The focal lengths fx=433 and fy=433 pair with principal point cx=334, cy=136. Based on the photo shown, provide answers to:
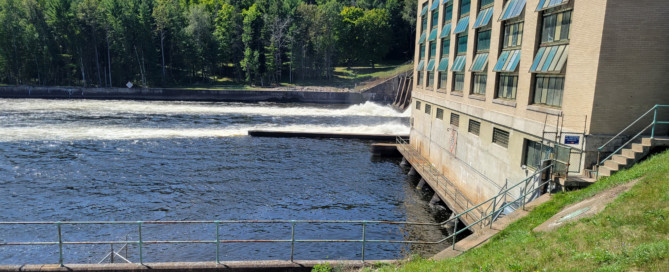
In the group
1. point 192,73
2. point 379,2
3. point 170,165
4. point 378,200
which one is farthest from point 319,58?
point 378,200

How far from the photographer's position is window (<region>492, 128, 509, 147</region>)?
1917cm

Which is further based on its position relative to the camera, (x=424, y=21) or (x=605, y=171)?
(x=424, y=21)

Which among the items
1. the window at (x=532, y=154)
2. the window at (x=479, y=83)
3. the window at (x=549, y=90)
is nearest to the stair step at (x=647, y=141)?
the window at (x=549, y=90)

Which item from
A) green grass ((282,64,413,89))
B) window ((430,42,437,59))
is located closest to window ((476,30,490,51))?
window ((430,42,437,59))

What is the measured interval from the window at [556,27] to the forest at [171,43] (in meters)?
87.0

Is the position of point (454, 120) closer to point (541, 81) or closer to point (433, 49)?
point (433, 49)

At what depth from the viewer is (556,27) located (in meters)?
16.1

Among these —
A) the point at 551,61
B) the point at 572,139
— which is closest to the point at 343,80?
the point at 551,61

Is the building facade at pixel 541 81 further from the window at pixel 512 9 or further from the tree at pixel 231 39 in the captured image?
the tree at pixel 231 39

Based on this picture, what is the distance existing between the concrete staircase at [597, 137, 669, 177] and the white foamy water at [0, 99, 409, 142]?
37.9m

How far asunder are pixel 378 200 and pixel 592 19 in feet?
49.5

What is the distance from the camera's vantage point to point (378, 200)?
2577 cm

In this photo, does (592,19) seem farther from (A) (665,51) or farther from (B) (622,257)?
(B) (622,257)

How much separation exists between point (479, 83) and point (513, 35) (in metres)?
3.85
